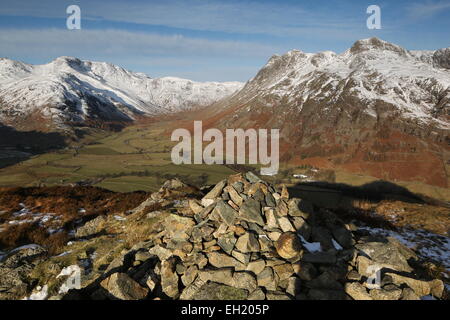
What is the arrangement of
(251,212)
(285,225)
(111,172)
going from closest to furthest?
(285,225)
(251,212)
(111,172)

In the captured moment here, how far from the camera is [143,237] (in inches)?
657

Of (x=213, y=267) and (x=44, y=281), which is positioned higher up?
(x=213, y=267)

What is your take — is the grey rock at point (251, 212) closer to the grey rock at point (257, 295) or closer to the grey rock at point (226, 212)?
the grey rock at point (226, 212)

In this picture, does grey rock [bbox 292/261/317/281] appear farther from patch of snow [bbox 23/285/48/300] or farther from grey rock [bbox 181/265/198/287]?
patch of snow [bbox 23/285/48/300]

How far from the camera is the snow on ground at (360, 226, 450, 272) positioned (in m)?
17.6

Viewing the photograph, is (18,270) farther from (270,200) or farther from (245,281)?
(270,200)

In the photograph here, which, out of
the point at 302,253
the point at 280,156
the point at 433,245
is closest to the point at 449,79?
the point at 280,156

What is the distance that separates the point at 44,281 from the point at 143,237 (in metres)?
5.59

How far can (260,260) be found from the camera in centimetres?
1178

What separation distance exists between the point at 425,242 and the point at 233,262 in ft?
59.2

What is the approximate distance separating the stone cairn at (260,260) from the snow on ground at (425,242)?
4271 mm

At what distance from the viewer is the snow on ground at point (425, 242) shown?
695 inches

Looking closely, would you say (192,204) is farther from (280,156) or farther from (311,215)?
(280,156)

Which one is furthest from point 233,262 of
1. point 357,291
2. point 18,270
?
point 18,270
